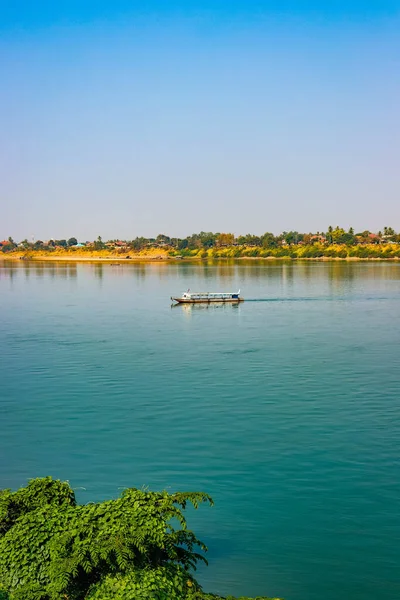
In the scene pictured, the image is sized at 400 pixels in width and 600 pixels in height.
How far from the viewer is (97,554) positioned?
1031cm

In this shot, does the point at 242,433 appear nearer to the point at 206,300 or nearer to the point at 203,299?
the point at 206,300

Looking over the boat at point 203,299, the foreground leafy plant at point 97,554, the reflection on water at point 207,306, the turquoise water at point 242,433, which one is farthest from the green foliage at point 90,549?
the boat at point 203,299

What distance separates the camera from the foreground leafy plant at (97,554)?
996 centimetres

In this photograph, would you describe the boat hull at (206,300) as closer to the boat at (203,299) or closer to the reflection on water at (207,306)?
the boat at (203,299)

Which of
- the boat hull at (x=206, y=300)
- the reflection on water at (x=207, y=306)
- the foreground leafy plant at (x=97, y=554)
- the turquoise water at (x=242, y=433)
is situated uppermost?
the foreground leafy plant at (x=97, y=554)

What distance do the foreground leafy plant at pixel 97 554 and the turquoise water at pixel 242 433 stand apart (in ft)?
12.4

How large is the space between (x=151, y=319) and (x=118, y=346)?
17138 millimetres

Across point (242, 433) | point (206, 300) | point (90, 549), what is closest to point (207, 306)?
point (206, 300)

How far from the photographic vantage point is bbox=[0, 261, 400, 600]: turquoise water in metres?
15.8

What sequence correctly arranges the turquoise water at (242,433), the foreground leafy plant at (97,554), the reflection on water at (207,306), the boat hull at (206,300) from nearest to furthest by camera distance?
1. the foreground leafy plant at (97,554)
2. the turquoise water at (242,433)
3. the reflection on water at (207,306)
4. the boat hull at (206,300)

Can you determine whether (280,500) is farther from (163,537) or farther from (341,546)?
(163,537)

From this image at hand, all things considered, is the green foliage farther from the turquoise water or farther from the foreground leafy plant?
the turquoise water

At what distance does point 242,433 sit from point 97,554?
14.8 metres

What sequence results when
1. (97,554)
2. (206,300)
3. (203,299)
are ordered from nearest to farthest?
(97,554)
(206,300)
(203,299)
